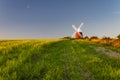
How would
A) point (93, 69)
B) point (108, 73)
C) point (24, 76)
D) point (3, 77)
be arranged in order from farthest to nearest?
point (93, 69)
point (108, 73)
point (24, 76)
point (3, 77)

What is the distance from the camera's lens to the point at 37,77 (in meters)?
12.3

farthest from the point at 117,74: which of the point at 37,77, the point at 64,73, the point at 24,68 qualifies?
the point at 24,68

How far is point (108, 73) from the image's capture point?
1312 centimetres

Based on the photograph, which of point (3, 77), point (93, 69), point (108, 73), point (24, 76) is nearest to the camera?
point (3, 77)

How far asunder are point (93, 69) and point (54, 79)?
3.40 meters

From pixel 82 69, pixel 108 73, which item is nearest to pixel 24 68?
pixel 82 69

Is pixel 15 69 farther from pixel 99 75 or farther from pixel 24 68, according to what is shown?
pixel 99 75

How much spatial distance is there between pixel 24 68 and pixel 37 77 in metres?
1.59

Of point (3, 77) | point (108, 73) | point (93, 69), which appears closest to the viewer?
point (3, 77)

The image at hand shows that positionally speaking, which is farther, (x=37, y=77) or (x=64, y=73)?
(x=64, y=73)

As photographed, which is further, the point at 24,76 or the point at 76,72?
the point at 76,72

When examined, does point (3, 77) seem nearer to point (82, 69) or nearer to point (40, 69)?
point (40, 69)

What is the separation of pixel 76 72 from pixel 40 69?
208cm

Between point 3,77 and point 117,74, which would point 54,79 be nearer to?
point 3,77
